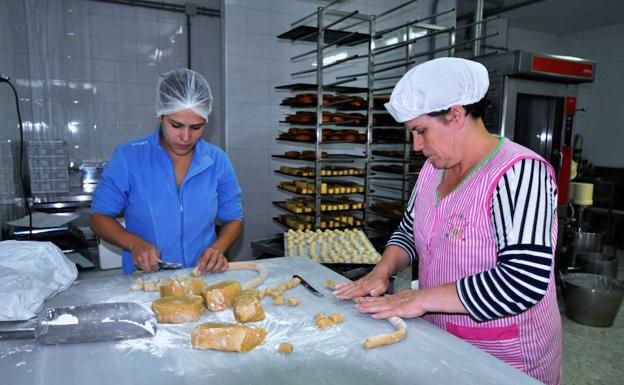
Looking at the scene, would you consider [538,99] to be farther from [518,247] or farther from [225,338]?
[225,338]

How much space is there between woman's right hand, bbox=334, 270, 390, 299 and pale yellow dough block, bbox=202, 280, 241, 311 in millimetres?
380

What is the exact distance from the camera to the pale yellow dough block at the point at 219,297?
56.6 inches

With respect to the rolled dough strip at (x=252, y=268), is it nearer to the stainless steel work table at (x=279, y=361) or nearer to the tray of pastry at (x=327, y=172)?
the stainless steel work table at (x=279, y=361)

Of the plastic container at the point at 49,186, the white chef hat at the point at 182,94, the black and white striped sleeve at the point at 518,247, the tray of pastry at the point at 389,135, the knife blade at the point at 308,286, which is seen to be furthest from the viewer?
the tray of pastry at the point at 389,135

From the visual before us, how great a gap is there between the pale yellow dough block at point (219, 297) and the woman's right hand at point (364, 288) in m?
0.38

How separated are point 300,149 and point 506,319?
4.17 meters

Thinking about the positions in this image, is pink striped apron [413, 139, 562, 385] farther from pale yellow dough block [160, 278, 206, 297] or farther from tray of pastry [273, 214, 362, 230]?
tray of pastry [273, 214, 362, 230]

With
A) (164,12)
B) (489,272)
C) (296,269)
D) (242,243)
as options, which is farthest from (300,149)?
(489,272)

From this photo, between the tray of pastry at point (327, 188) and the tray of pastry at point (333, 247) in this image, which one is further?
the tray of pastry at point (327, 188)

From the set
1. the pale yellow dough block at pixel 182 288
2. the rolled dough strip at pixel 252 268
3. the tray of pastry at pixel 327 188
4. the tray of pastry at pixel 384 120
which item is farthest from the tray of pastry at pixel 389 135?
the pale yellow dough block at pixel 182 288

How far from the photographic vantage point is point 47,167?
154 inches

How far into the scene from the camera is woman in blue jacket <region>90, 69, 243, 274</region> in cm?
193

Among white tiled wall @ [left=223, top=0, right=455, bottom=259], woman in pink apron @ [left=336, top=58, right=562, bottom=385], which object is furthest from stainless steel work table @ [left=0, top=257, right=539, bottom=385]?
white tiled wall @ [left=223, top=0, right=455, bottom=259]

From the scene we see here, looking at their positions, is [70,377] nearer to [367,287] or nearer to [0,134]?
[367,287]
